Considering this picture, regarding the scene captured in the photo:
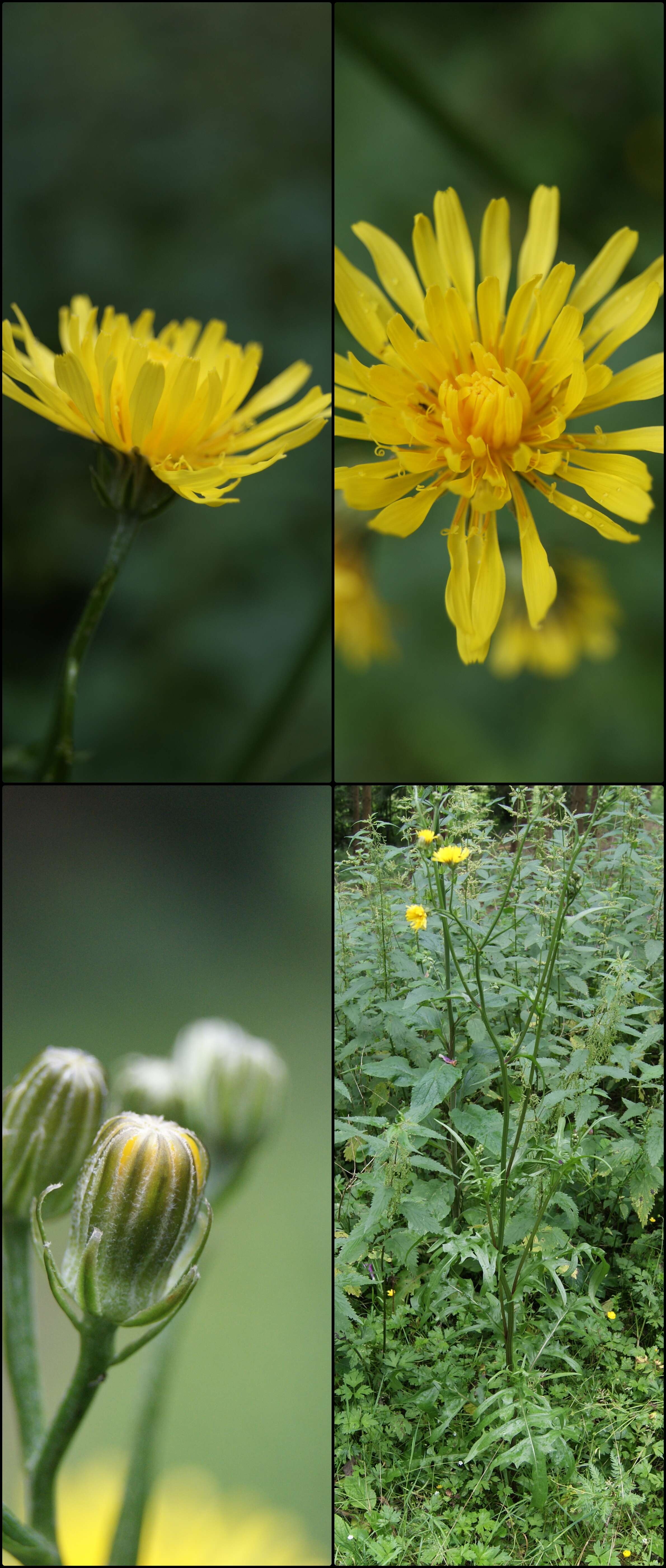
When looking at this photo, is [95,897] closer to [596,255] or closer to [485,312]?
[485,312]

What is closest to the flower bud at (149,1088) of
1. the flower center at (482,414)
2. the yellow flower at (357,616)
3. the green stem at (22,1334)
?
the green stem at (22,1334)

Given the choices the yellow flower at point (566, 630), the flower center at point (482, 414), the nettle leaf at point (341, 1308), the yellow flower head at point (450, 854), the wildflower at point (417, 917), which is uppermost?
the flower center at point (482, 414)

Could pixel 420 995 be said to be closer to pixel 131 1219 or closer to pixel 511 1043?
pixel 511 1043

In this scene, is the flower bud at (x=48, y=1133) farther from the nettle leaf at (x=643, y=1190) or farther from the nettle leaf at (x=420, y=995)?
the nettle leaf at (x=643, y=1190)

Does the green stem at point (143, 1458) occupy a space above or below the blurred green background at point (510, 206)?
below

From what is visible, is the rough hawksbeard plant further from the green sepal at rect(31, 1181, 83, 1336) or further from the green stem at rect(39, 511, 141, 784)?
the green sepal at rect(31, 1181, 83, 1336)
